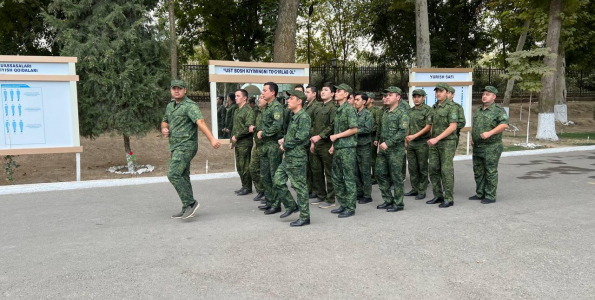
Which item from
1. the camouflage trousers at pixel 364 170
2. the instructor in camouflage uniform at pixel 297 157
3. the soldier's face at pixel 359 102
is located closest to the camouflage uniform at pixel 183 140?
the instructor in camouflage uniform at pixel 297 157

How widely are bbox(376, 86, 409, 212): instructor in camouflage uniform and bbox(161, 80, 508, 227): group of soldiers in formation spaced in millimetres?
14

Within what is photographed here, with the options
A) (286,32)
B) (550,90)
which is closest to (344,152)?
(286,32)

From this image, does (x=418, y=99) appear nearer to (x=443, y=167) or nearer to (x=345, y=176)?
(x=443, y=167)

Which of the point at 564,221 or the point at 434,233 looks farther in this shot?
the point at 564,221

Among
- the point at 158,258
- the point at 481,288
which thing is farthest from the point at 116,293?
the point at 481,288

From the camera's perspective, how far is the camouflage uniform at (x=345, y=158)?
627 centimetres

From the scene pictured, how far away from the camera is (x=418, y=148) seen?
305 inches

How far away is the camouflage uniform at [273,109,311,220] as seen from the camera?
229 inches

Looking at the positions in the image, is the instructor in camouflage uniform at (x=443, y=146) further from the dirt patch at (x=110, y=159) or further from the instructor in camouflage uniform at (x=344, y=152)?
the dirt patch at (x=110, y=159)

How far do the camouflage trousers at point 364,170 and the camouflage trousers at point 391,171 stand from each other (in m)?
0.23

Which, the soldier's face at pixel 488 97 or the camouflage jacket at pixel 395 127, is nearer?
the camouflage jacket at pixel 395 127

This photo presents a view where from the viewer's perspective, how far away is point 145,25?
1127 centimetres

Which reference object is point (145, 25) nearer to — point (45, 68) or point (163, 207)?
point (45, 68)

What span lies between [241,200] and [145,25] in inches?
233
